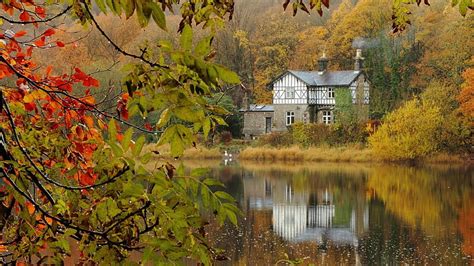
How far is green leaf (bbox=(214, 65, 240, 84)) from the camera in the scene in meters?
1.32

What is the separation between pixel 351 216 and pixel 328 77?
2045 centimetres

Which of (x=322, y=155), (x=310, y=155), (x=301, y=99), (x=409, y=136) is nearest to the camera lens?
(x=409, y=136)

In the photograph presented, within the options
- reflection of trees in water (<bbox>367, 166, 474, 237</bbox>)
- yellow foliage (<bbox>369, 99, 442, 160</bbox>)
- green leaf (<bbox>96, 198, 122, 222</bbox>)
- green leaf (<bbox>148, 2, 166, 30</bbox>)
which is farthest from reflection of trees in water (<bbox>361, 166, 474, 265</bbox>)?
green leaf (<bbox>148, 2, 166, 30</bbox>)

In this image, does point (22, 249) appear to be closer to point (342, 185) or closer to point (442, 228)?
point (442, 228)

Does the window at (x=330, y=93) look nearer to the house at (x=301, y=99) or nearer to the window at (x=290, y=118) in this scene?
the house at (x=301, y=99)

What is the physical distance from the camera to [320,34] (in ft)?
133

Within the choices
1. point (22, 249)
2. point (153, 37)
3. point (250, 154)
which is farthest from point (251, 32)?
point (22, 249)

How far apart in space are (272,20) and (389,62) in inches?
418

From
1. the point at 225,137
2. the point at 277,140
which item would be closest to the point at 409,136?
the point at 277,140

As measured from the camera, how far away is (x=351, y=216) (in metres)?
16.3

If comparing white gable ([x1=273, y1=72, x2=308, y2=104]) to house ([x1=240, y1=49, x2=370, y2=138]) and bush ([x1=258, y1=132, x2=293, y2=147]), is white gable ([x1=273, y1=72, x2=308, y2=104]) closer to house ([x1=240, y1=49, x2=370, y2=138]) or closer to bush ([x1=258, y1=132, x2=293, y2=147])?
house ([x1=240, y1=49, x2=370, y2=138])

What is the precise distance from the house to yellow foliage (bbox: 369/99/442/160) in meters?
6.99

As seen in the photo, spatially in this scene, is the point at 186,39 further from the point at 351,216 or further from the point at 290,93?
the point at 290,93

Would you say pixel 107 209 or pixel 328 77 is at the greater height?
pixel 328 77
